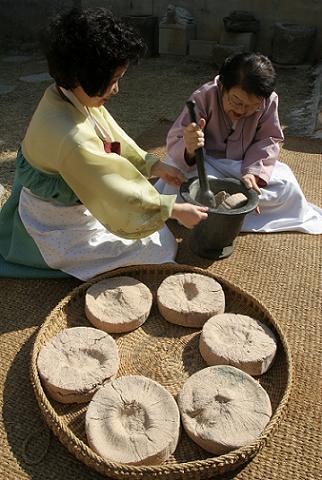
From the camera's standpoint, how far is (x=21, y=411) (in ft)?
6.79

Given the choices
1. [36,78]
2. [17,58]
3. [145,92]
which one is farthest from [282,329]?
[17,58]

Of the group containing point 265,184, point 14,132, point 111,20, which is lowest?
point 14,132

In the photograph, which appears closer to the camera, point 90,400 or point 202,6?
point 90,400

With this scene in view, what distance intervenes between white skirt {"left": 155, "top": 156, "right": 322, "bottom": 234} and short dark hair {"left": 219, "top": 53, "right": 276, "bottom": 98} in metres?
0.57

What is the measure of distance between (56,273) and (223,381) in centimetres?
118

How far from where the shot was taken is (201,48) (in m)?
7.90

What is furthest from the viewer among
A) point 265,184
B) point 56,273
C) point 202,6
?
point 202,6

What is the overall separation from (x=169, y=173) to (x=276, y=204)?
0.80 m

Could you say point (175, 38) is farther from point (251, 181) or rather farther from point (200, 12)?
point (251, 181)

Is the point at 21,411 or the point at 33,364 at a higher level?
the point at 33,364

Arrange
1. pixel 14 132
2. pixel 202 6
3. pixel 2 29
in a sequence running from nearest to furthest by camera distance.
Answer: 1. pixel 14 132
2. pixel 202 6
3. pixel 2 29

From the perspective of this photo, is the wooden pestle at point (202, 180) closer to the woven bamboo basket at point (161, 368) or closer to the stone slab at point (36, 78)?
the woven bamboo basket at point (161, 368)

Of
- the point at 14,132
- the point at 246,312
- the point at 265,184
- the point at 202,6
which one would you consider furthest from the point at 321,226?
the point at 202,6

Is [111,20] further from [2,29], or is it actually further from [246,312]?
[2,29]
